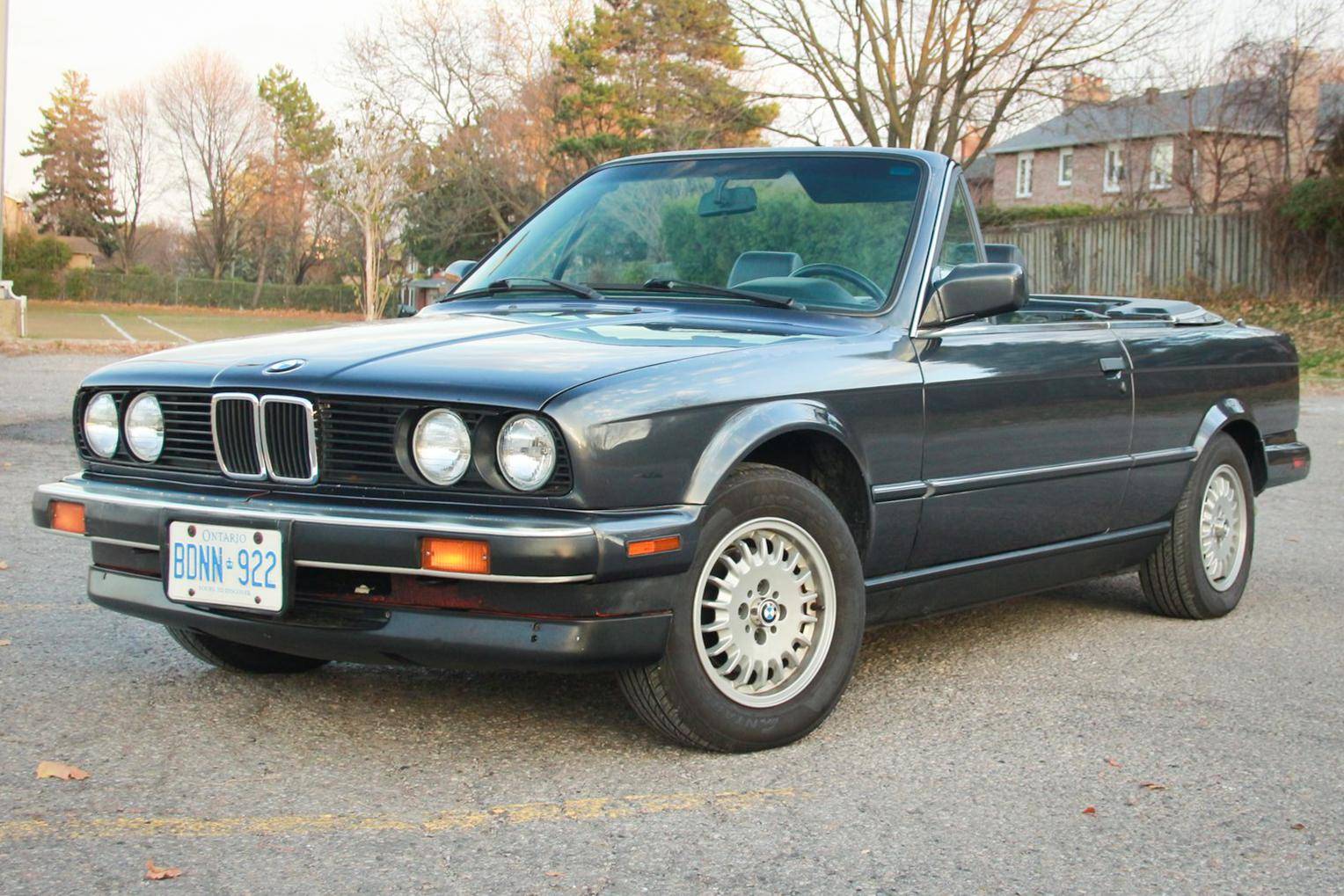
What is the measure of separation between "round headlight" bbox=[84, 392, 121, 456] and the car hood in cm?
5

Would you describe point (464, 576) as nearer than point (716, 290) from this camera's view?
Yes

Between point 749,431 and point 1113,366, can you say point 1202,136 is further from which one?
point 749,431

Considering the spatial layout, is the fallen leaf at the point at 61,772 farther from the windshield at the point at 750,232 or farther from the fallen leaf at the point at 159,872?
the windshield at the point at 750,232

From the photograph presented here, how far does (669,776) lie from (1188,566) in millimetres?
2827

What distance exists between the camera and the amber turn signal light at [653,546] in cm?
339

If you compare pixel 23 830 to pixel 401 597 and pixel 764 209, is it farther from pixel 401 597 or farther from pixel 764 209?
pixel 764 209

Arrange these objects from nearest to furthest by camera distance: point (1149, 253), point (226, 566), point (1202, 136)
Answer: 1. point (226, 566)
2. point (1149, 253)
3. point (1202, 136)

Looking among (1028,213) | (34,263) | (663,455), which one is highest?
(1028,213)

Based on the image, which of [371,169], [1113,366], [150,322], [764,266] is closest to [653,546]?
[764,266]

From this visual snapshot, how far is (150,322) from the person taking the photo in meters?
49.2

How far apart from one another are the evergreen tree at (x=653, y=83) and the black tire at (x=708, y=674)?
2888cm

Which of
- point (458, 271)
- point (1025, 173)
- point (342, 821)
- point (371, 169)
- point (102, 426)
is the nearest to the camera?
point (342, 821)

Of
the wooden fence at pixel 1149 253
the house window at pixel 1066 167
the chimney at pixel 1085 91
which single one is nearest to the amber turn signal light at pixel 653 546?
the wooden fence at pixel 1149 253

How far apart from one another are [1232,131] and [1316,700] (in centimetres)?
3096
